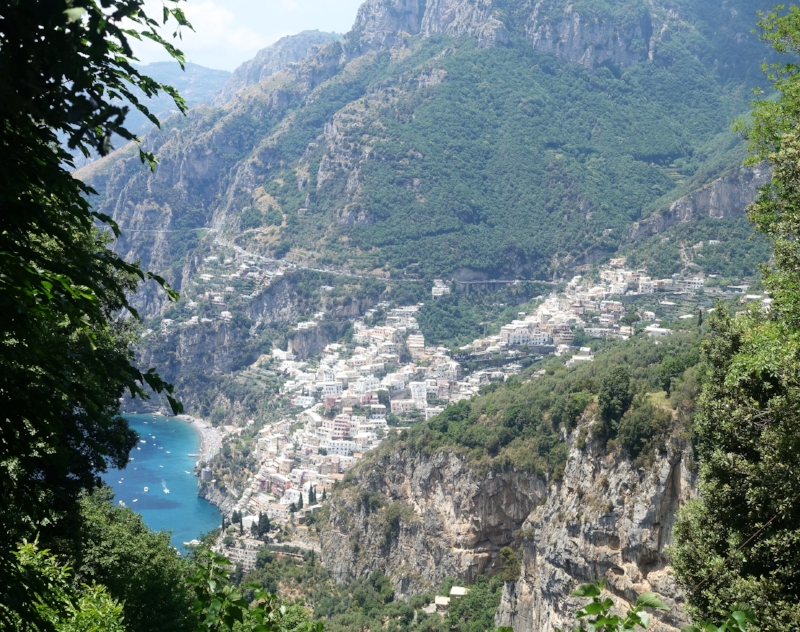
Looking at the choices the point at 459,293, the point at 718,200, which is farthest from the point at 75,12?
the point at 459,293

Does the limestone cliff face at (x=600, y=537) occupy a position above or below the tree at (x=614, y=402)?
below

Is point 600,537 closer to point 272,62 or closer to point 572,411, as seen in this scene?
point 572,411

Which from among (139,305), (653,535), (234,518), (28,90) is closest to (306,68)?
(139,305)

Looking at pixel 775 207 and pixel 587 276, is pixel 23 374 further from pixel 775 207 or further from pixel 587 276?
pixel 587 276

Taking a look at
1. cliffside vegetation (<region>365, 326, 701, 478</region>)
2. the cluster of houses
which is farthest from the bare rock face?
cliffside vegetation (<region>365, 326, 701, 478</region>)

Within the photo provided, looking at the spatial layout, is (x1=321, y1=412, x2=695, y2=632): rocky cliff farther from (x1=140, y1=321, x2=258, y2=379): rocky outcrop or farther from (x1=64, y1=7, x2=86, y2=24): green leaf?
(x1=140, y1=321, x2=258, y2=379): rocky outcrop

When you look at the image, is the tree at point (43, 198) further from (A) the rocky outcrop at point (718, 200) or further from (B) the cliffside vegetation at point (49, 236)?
(A) the rocky outcrop at point (718, 200)

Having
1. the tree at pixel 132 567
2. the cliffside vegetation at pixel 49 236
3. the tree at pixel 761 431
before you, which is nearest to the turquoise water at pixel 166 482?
the tree at pixel 132 567
